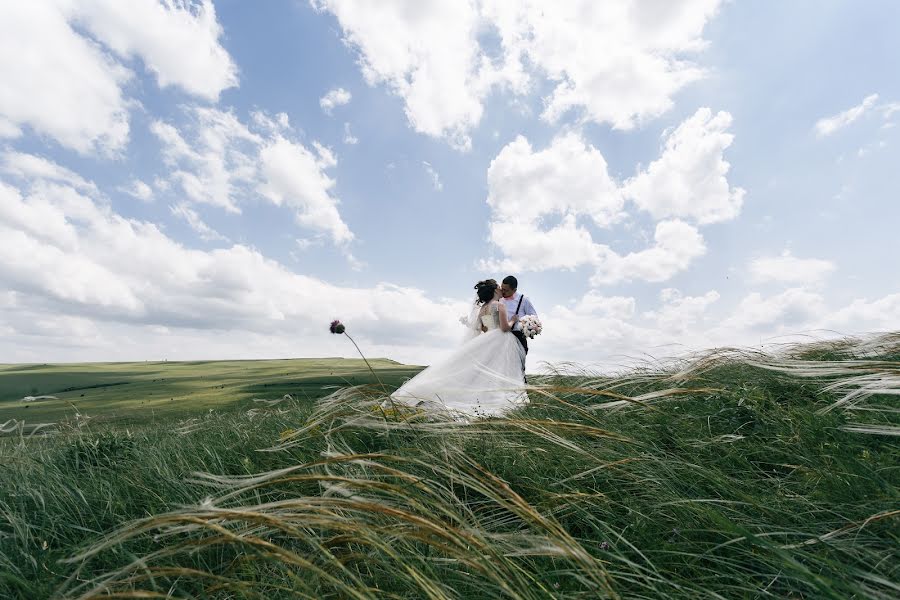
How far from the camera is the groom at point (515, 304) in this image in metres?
9.37

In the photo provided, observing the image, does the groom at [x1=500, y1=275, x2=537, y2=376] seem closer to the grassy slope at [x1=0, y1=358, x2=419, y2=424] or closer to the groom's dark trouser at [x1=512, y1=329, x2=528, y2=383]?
the groom's dark trouser at [x1=512, y1=329, x2=528, y2=383]

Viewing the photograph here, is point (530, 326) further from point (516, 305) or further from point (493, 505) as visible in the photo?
point (493, 505)

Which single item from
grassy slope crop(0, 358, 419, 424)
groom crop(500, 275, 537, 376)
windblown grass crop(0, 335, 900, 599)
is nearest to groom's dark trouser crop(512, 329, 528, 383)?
groom crop(500, 275, 537, 376)

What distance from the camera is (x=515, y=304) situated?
31.3 feet

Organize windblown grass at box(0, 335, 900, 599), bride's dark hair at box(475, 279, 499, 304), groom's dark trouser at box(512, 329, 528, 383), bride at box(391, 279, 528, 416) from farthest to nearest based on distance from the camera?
1. bride's dark hair at box(475, 279, 499, 304)
2. groom's dark trouser at box(512, 329, 528, 383)
3. bride at box(391, 279, 528, 416)
4. windblown grass at box(0, 335, 900, 599)

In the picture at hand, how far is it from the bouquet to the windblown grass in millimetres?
4459

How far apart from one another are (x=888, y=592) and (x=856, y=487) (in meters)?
0.91

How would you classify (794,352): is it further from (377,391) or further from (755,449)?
(377,391)

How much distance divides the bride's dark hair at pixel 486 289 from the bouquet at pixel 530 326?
3.94ft

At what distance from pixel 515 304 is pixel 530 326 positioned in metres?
0.84

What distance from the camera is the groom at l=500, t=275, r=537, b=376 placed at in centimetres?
937

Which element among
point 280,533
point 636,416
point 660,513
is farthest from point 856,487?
point 280,533

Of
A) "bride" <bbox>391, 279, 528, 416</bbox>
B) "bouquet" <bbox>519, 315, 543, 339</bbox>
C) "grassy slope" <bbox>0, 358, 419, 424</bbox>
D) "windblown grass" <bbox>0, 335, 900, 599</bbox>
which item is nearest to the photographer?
"windblown grass" <bbox>0, 335, 900, 599</bbox>

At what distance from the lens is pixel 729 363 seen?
4895 millimetres
